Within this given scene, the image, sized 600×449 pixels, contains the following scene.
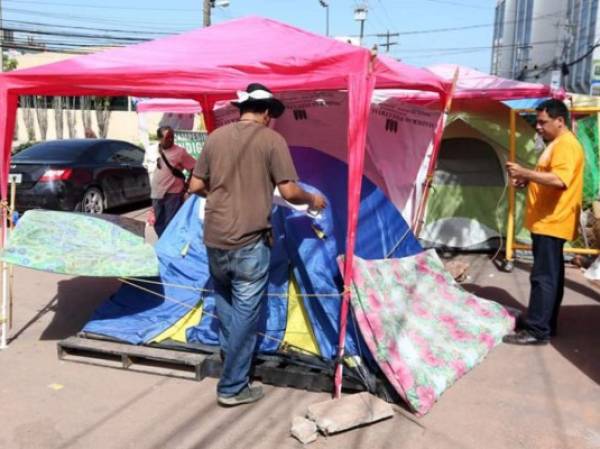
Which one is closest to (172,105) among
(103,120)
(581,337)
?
(581,337)

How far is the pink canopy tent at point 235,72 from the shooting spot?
3406 mm

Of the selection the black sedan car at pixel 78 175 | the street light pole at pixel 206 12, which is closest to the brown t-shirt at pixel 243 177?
the black sedan car at pixel 78 175

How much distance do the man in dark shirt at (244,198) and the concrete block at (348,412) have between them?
0.56m

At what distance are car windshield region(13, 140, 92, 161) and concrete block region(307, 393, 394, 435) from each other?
7773mm

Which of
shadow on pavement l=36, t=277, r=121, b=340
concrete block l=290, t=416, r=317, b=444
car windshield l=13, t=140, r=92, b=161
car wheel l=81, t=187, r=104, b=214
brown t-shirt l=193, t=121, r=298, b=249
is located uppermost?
brown t-shirt l=193, t=121, r=298, b=249

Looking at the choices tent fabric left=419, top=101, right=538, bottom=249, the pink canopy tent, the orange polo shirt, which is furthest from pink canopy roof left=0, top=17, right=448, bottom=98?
tent fabric left=419, top=101, right=538, bottom=249

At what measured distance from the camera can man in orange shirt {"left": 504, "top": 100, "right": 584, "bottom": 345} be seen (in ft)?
14.1

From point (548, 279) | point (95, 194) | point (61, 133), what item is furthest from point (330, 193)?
point (61, 133)

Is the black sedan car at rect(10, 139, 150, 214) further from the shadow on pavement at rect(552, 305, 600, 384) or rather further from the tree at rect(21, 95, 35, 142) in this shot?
the tree at rect(21, 95, 35, 142)

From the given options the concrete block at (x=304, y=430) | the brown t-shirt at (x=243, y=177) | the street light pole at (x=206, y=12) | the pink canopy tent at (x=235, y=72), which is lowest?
the concrete block at (x=304, y=430)

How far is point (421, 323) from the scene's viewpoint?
14.3ft

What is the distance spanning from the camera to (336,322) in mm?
4016

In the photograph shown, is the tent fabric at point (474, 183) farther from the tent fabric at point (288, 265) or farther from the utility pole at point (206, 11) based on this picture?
the utility pole at point (206, 11)

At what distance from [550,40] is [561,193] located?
36.9 meters
